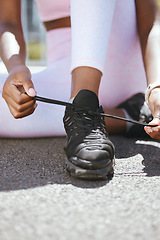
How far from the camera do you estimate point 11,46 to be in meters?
0.96

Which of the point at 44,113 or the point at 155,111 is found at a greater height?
the point at 155,111

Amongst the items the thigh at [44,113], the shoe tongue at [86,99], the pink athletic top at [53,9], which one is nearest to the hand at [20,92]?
the shoe tongue at [86,99]

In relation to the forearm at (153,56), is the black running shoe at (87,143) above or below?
below

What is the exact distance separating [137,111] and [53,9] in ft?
1.94

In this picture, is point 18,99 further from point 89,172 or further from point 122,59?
point 122,59

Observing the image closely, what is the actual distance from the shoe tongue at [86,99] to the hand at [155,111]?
0.16 metres

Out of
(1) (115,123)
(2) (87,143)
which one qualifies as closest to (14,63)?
(2) (87,143)

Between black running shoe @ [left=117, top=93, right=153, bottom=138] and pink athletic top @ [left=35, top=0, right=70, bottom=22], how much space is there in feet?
1.54

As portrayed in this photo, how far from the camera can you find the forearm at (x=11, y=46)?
0.90 meters

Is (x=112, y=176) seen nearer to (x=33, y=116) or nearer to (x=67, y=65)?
(x=33, y=116)

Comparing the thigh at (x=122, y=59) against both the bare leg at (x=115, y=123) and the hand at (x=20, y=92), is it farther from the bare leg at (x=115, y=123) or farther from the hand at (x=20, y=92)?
the hand at (x=20, y=92)

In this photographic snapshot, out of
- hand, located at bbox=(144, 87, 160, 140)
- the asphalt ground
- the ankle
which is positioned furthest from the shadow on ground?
the ankle

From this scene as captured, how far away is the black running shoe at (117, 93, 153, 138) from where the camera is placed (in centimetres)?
107

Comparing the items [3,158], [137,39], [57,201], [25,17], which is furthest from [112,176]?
[25,17]
